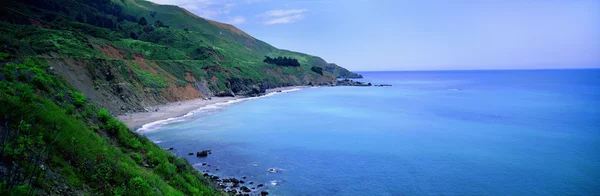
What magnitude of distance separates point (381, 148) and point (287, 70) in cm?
11381

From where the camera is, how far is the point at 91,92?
48750 mm

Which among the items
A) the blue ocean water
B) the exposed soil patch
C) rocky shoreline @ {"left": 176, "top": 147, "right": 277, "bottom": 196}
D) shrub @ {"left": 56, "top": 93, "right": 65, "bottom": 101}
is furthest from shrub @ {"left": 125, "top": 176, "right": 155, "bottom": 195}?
the exposed soil patch

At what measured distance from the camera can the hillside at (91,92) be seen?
1122 centimetres

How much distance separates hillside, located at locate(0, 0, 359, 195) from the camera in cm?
1122

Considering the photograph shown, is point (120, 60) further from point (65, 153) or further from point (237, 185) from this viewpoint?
point (65, 153)

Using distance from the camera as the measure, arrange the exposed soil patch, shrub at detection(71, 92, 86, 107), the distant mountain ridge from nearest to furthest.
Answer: shrub at detection(71, 92, 86, 107) → the distant mountain ridge → the exposed soil patch

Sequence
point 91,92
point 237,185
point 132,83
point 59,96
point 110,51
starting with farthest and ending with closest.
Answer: point 110,51 < point 132,83 < point 91,92 < point 237,185 < point 59,96

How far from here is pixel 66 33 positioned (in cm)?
6812

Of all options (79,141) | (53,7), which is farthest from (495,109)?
(53,7)

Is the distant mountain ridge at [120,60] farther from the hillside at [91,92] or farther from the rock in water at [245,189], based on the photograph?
the rock in water at [245,189]

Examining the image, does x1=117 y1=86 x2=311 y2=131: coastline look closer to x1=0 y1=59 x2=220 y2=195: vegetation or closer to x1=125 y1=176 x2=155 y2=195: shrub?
x1=0 y1=59 x2=220 y2=195: vegetation

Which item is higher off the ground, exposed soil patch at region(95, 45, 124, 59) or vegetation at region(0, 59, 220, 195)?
exposed soil patch at region(95, 45, 124, 59)

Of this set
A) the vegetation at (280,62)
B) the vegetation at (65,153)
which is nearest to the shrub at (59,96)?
the vegetation at (65,153)

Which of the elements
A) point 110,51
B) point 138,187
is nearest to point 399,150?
point 138,187
